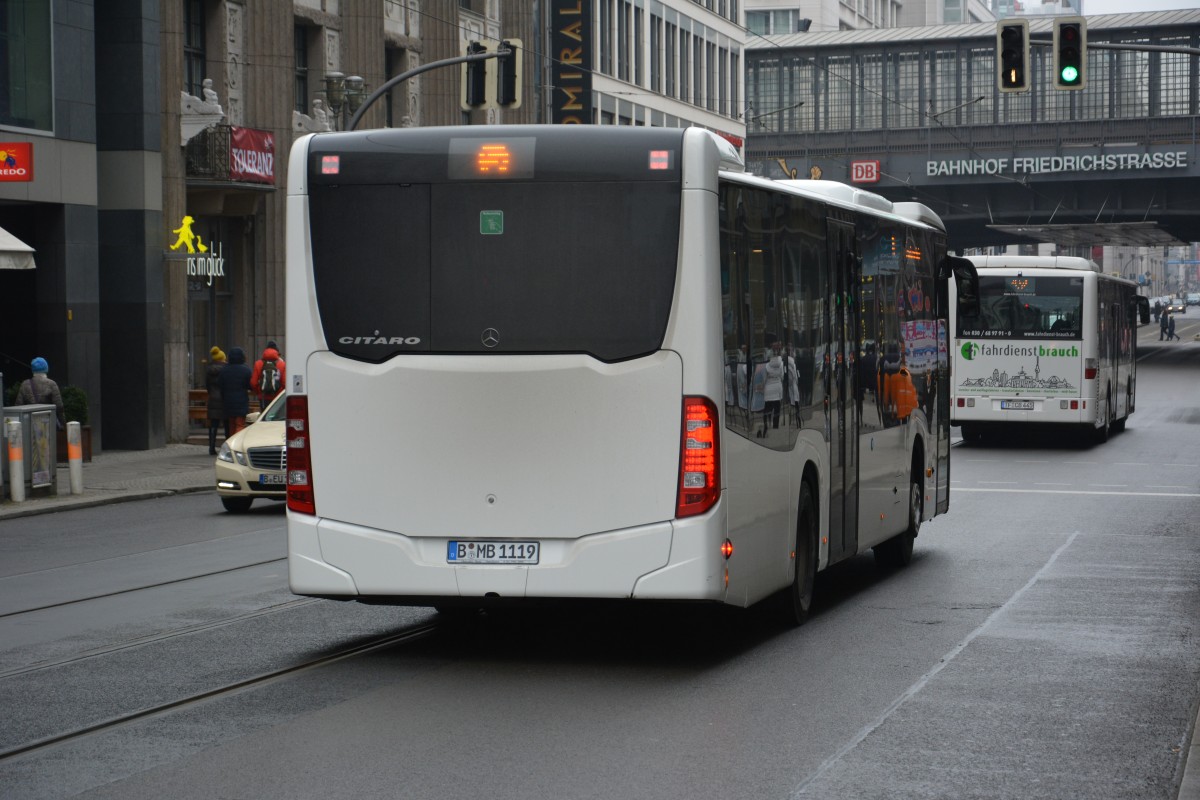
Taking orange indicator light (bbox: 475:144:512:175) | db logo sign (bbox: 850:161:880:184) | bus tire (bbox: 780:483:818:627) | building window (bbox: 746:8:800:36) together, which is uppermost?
building window (bbox: 746:8:800:36)

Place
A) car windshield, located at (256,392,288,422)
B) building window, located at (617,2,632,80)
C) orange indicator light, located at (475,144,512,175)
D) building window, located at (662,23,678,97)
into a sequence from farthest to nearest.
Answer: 1. building window, located at (662,23,678,97)
2. building window, located at (617,2,632,80)
3. car windshield, located at (256,392,288,422)
4. orange indicator light, located at (475,144,512,175)

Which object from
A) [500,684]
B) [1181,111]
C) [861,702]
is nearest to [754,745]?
[861,702]

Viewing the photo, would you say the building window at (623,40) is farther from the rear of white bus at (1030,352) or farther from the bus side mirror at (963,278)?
the bus side mirror at (963,278)

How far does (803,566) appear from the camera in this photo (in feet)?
37.5

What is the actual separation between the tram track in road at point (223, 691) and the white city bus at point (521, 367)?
Answer: 0.45m

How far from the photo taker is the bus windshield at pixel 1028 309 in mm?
31047

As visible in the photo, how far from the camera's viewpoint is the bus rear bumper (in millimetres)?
9328

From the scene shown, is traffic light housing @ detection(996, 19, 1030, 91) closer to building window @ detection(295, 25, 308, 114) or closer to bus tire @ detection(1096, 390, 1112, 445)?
bus tire @ detection(1096, 390, 1112, 445)

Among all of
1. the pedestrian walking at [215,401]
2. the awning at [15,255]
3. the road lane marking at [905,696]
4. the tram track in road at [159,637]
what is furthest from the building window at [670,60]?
the tram track in road at [159,637]

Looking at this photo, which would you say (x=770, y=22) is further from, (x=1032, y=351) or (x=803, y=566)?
(x=803, y=566)

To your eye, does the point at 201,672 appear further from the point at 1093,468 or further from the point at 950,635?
the point at 1093,468

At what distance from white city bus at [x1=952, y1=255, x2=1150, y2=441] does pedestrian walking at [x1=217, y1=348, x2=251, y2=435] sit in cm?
1153

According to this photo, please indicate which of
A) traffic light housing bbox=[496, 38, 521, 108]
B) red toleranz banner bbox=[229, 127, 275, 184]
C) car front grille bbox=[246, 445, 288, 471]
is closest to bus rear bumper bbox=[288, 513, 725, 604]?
car front grille bbox=[246, 445, 288, 471]

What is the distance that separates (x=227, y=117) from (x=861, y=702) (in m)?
28.6
